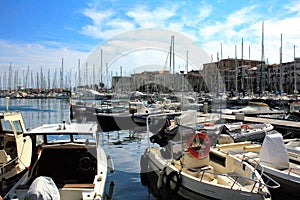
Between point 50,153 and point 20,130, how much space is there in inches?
144

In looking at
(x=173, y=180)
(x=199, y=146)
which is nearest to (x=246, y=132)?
(x=199, y=146)

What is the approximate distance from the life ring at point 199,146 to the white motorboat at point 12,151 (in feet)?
21.5

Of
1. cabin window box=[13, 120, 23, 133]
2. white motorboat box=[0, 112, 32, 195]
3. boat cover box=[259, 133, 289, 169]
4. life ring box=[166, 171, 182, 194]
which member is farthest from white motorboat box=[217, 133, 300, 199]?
cabin window box=[13, 120, 23, 133]

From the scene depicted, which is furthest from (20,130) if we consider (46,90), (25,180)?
(46,90)

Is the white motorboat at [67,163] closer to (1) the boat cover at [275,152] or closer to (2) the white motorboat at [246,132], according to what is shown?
(1) the boat cover at [275,152]

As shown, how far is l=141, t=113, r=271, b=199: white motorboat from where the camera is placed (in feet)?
26.3

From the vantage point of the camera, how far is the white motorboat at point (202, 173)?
8016 mm

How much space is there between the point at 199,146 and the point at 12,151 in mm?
7815

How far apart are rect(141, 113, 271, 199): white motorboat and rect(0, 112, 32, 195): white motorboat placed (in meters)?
5.31

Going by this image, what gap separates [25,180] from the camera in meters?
7.54

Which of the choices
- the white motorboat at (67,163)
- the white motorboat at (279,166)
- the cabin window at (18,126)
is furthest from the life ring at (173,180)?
the cabin window at (18,126)

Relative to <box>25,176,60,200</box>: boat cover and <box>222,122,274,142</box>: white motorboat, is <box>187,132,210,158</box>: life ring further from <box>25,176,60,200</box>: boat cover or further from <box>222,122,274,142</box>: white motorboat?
<box>222,122,274,142</box>: white motorboat

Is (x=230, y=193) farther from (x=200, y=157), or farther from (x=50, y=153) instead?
(x=50, y=153)

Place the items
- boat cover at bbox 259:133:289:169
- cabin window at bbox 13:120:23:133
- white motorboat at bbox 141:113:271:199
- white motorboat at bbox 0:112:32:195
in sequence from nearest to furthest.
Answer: white motorboat at bbox 141:113:271:199, white motorboat at bbox 0:112:32:195, boat cover at bbox 259:133:289:169, cabin window at bbox 13:120:23:133
